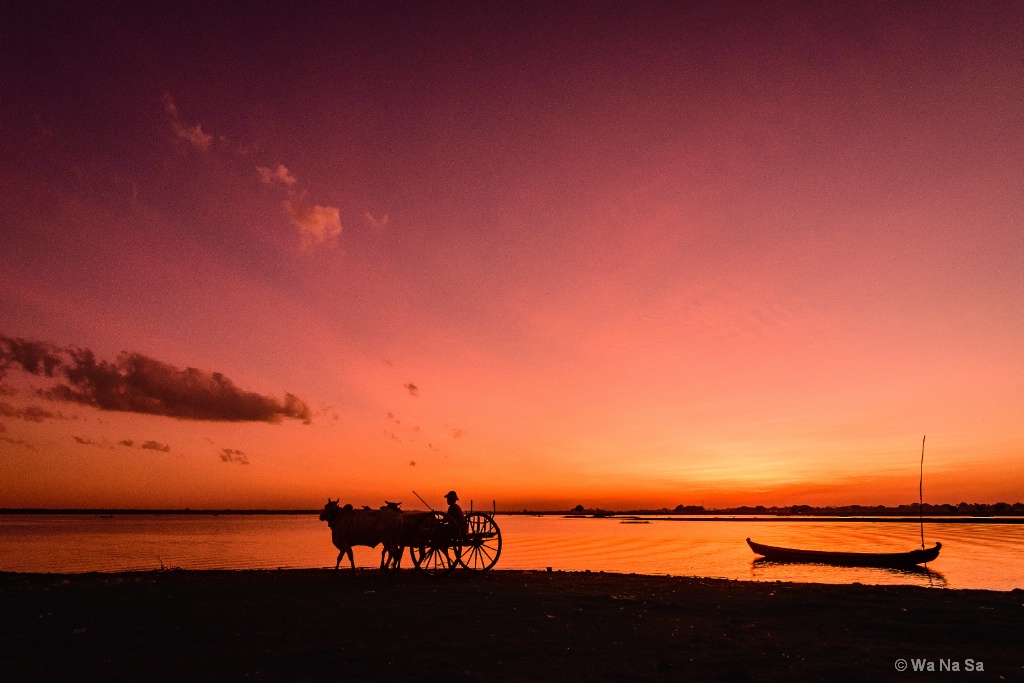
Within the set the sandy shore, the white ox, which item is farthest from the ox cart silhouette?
the sandy shore

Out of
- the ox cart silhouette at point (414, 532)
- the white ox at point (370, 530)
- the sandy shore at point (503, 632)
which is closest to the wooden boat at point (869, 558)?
the sandy shore at point (503, 632)

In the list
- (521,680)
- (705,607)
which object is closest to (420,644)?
(521,680)

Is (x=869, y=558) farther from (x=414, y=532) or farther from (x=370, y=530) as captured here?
(x=370, y=530)

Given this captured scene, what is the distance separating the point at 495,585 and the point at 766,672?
1119 cm

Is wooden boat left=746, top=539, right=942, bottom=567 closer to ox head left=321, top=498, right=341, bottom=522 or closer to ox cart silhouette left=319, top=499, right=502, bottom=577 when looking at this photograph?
ox cart silhouette left=319, top=499, right=502, bottom=577

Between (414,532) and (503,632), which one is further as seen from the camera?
(414,532)

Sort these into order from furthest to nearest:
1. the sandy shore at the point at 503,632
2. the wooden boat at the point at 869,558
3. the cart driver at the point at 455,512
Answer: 1. the wooden boat at the point at 869,558
2. the cart driver at the point at 455,512
3. the sandy shore at the point at 503,632

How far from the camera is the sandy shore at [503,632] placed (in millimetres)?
8891

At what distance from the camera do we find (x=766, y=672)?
29.0 feet

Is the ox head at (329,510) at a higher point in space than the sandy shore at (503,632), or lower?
higher

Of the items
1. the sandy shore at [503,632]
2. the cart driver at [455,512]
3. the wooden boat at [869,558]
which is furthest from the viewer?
the wooden boat at [869,558]

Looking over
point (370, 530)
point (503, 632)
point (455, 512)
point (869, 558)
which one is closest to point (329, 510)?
point (370, 530)

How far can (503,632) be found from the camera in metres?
11.6

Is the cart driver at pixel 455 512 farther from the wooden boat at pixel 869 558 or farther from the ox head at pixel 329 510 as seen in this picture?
the wooden boat at pixel 869 558
